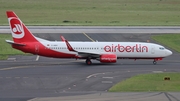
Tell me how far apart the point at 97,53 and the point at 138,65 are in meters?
5.05

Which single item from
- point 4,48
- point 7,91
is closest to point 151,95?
point 7,91

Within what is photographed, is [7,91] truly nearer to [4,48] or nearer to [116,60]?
[116,60]

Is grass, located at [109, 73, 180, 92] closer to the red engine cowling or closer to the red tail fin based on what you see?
the red engine cowling

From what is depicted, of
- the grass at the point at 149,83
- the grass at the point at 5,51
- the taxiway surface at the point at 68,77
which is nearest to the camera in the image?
the taxiway surface at the point at 68,77

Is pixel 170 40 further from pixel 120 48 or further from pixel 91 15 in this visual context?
pixel 91 15

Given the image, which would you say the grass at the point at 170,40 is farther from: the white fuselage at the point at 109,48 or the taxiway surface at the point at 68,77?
Answer: the white fuselage at the point at 109,48

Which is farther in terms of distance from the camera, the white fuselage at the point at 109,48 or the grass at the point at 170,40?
the grass at the point at 170,40

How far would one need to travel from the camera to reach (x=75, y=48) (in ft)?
181

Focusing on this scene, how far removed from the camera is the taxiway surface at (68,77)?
36.7m

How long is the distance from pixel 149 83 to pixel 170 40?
120 feet

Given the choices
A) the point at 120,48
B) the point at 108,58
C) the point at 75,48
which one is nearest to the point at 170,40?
the point at 120,48

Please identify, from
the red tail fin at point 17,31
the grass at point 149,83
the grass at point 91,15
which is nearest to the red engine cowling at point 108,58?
the grass at point 149,83

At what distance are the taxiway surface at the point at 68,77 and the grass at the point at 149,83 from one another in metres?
1.20

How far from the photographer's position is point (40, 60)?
5884 centimetres
